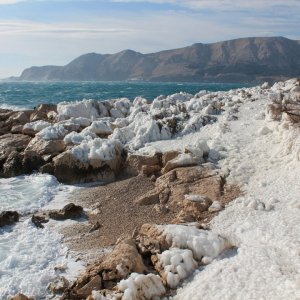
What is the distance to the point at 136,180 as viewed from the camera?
19.2 m

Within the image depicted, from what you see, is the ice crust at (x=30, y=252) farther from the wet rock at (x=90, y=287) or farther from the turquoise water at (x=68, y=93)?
the turquoise water at (x=68, y=93)

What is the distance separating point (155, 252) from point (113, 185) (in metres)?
7.62

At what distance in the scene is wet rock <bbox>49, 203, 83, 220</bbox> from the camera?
16266 millimetres

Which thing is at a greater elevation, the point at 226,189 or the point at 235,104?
the point at 235,104

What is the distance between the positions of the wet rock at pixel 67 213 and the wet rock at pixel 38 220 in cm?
29

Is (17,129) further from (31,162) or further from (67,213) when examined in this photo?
(67,213)

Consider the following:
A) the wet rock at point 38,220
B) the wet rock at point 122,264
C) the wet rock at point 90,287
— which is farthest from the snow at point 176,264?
the wet rock at point 38,220

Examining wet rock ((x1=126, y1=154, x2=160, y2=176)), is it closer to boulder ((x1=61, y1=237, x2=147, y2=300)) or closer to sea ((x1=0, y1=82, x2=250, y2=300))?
sea ((x1=0, y1=82, x2=250, y2=300))

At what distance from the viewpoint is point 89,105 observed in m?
29.5

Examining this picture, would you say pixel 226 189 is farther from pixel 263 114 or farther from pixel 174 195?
pixel 263 114

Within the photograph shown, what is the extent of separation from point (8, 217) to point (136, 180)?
224 inches

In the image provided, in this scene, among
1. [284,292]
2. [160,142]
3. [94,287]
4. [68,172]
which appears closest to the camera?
[284,292]

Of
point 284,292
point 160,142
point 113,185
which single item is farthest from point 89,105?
point 284,292

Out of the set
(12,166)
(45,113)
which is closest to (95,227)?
(12,166)
